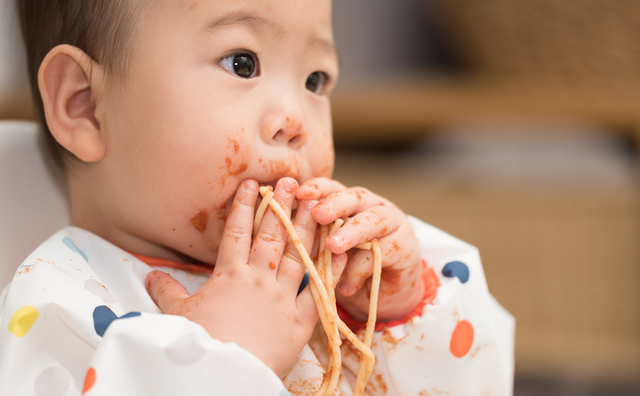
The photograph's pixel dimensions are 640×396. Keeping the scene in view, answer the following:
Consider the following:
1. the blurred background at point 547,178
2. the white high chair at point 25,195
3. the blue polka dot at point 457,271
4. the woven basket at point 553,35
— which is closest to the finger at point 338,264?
the blue polka dot at point 457,271

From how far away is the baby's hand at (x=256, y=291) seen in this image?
48 cm

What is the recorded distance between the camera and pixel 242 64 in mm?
576

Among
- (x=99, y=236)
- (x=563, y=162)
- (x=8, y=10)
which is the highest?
(x=563, y=162)

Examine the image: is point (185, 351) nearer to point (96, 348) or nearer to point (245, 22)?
point (96, 348)

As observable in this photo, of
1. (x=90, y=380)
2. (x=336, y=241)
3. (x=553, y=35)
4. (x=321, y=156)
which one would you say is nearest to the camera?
(x=90, y=380)

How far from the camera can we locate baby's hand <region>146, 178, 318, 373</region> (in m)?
0.48

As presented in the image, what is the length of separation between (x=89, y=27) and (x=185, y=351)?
362 millimetres

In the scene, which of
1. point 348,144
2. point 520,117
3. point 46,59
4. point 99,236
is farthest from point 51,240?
point 348,144

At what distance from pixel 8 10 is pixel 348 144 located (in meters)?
1.04

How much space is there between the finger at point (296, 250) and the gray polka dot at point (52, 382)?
0.19 meters

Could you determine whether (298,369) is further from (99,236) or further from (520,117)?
(520,117)

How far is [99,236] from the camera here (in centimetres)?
65

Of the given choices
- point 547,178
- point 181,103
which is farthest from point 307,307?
point 547,178

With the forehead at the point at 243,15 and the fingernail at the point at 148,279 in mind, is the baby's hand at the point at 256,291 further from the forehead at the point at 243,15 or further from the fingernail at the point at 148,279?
the forehead at the point at 243,15
